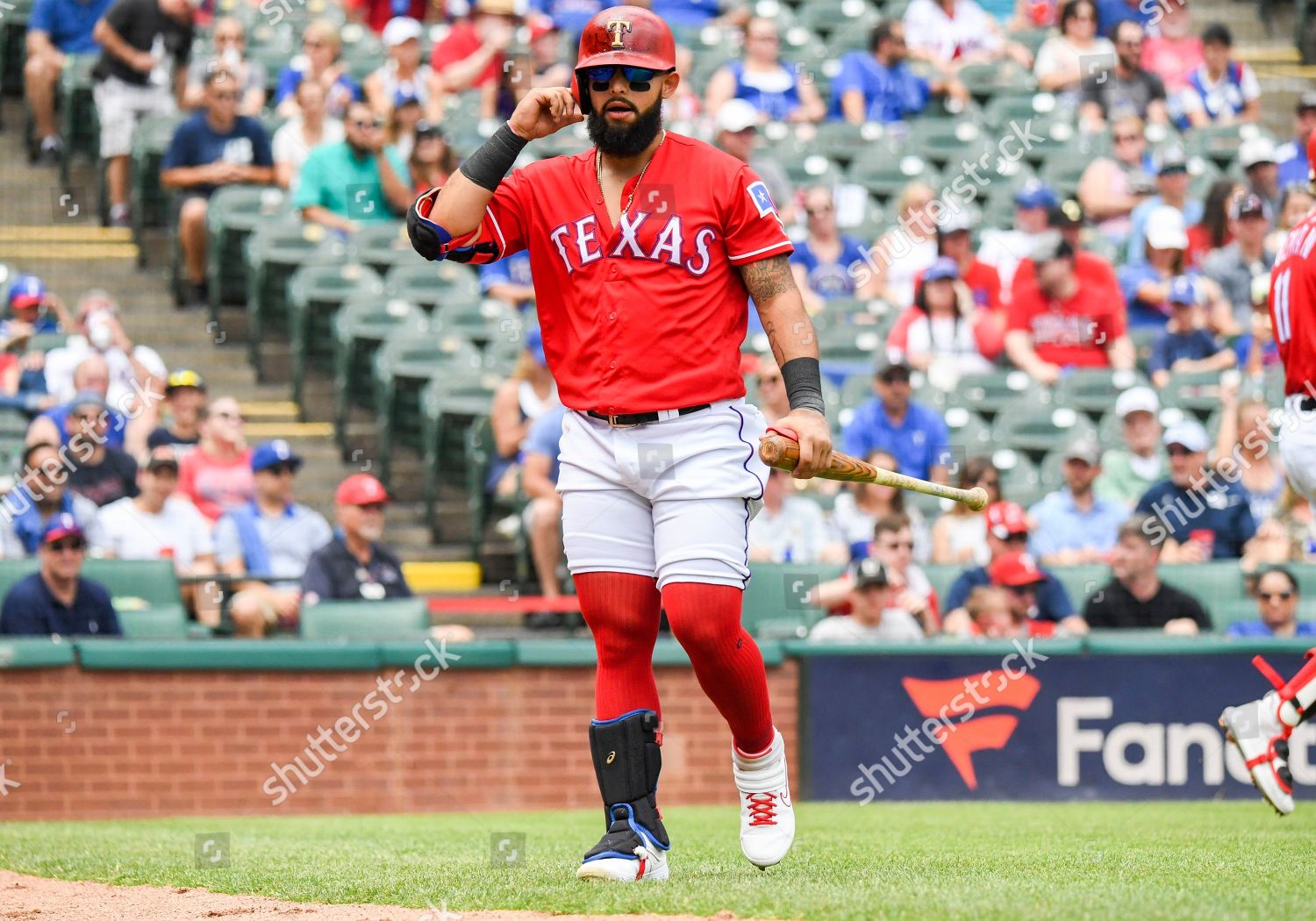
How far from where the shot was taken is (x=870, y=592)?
880 cm

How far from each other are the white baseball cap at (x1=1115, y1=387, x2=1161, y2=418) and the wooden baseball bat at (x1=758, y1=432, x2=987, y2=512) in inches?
212

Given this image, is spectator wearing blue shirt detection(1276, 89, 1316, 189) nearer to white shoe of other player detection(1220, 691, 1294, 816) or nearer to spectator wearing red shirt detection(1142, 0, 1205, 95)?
spectator wearing red shirt detection(1142, 0, 1205, 95)

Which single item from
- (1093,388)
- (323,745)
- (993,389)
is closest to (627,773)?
(323,745)

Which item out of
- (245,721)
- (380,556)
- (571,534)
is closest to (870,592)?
(380,556)

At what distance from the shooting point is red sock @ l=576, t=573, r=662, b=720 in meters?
4.63

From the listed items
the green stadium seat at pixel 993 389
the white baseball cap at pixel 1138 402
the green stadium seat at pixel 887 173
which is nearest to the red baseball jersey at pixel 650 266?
the white baseball cap at pixel 1138 402

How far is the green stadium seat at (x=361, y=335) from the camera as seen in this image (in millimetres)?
11023

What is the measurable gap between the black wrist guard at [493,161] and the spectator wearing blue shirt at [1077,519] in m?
5.76

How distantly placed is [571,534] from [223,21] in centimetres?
884

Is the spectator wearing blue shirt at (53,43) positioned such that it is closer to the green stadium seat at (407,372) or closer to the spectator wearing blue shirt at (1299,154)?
Result: the green stadium seat at (407,372)

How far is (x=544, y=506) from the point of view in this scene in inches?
363

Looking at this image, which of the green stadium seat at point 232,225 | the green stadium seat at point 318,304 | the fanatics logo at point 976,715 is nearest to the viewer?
the fanatics logo at point 976,715

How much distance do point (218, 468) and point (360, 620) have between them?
1519 millimetres

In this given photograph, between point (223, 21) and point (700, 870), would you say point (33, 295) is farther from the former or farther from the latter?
point (700, 870)
